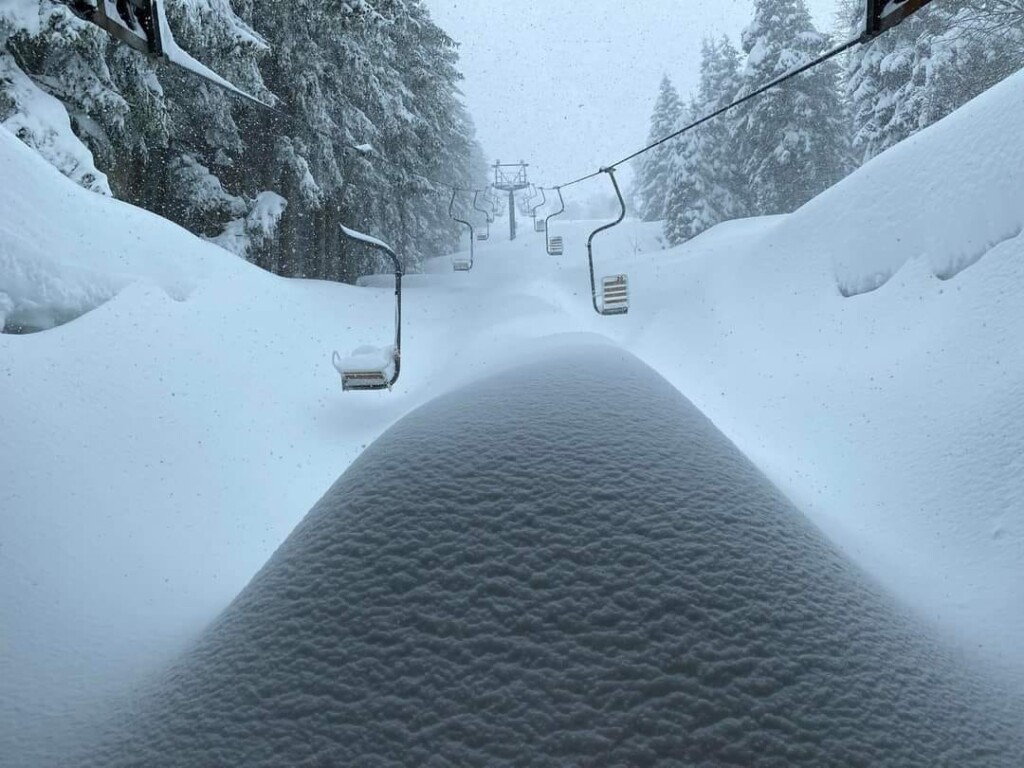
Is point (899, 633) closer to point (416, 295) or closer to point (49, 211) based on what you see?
point (49, 211)

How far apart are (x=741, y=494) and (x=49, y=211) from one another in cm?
793

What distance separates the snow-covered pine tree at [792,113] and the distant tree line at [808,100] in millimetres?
47

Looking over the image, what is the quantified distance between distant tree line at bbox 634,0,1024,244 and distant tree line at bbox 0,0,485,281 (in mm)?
14169

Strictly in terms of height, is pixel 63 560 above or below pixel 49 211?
below

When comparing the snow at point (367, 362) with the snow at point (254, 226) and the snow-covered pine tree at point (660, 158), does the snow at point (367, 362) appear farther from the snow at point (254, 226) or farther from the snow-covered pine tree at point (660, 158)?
the snow-covered pine tree at point (660, 158)

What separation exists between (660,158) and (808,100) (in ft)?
52.4

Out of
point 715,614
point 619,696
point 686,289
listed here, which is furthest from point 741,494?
point 686,289

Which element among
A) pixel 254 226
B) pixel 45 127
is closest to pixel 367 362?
pixel 45 127

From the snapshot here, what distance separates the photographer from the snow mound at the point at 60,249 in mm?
5766

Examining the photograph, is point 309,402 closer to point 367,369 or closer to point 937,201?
point 367,369

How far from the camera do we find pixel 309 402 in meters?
9.30

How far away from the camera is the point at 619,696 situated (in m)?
1.77

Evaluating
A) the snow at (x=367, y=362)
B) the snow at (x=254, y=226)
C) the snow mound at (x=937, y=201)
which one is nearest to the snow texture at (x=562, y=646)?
the snow at (x=367, y=362)

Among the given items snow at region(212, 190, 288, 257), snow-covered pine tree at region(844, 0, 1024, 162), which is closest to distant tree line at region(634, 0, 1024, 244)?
snow-covered pine tree at region(844, 0, 1024, 162)
